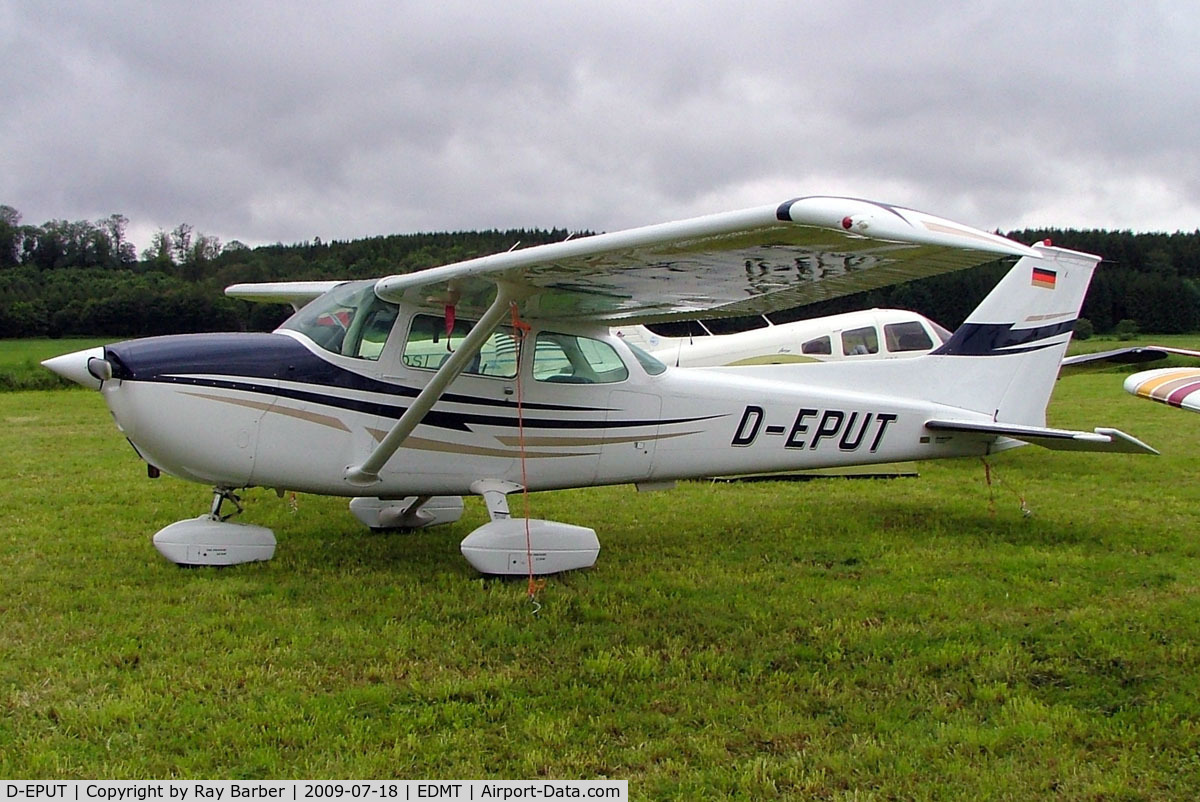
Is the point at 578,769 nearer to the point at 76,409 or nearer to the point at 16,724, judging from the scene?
the point at 16,724

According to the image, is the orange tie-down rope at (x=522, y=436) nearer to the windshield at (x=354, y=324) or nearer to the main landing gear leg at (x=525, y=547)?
the main landing gear leg at (x=525, y=547)

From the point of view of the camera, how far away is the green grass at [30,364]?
22422 mm

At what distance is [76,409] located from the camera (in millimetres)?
17469

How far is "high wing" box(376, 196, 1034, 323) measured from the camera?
346 centimetres

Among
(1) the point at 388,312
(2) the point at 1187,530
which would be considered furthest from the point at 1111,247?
(1) the point at 388,312

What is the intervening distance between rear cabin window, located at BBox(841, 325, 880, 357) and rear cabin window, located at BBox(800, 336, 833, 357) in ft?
0.62

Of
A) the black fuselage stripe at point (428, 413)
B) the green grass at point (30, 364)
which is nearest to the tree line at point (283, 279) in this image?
the green grass at point (30, 364)

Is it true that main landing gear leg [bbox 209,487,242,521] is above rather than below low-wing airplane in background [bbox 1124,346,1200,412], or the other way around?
below

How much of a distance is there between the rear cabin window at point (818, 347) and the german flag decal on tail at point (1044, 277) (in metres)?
3.65

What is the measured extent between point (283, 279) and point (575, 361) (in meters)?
21.2

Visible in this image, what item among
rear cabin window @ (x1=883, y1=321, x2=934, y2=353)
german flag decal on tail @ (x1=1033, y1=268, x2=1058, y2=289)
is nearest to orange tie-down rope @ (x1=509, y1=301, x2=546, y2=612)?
german flag decal on tail @ (x1=1033, y1=268, x2=1058, y2=289)

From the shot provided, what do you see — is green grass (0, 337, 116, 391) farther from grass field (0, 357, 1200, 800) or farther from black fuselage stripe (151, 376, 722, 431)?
grass field (0, 357, 1200, 800)
